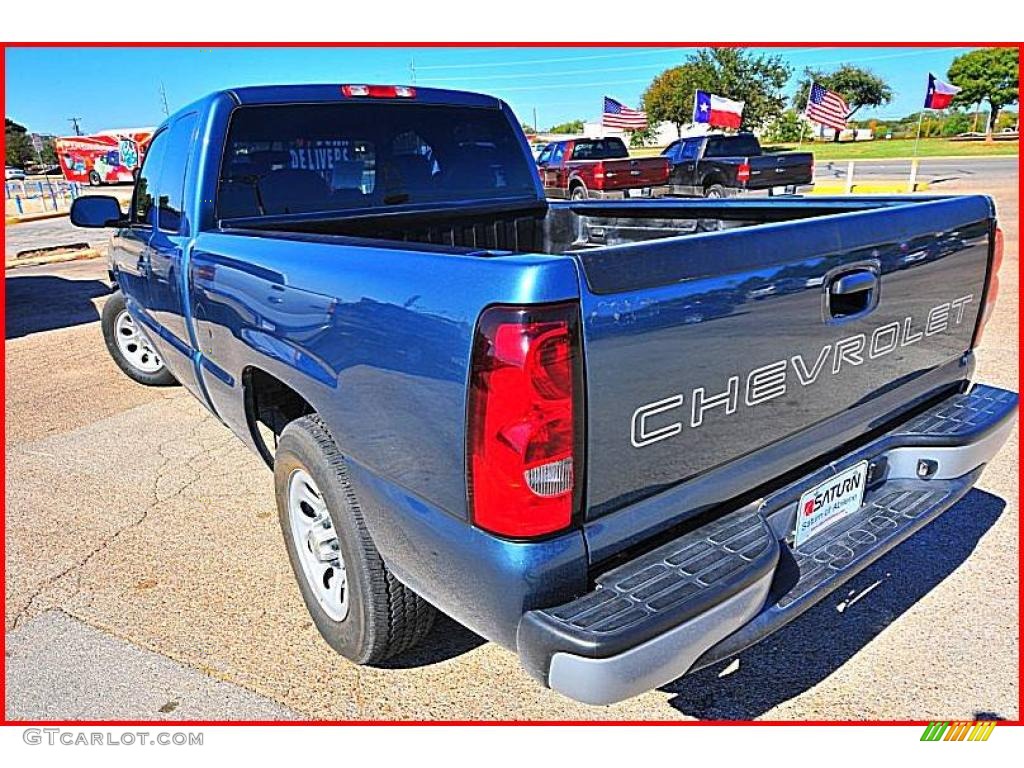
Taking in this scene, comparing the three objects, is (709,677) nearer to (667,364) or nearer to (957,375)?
(667,364)

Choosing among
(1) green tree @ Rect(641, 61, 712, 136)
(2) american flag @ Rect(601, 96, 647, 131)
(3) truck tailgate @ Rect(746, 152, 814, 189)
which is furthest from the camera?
(1) green tree @ Rect(641, 61, 712, 136)

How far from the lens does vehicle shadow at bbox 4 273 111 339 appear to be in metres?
8.84

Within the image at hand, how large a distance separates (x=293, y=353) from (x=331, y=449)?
0.34 meters

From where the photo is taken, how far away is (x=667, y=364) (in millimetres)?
1907

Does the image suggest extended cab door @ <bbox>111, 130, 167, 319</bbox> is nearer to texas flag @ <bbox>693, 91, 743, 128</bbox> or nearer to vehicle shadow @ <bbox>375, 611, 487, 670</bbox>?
vehicle shadow @ <bbox>375, 611, 487, 670</bbox>

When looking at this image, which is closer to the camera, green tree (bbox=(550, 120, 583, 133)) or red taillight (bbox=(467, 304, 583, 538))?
red taillight (bbox=(467, 304, 583, 538))

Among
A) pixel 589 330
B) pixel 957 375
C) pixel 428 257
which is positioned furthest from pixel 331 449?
pixel 957 375

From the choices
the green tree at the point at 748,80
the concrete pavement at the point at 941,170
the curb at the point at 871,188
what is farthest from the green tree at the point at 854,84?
the curb at the point at 871,188

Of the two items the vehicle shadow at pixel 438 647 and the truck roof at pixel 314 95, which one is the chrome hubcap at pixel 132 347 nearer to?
the truck roof at pixel 314 95

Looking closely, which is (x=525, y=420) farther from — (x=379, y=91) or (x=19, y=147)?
(x=19, y=147)

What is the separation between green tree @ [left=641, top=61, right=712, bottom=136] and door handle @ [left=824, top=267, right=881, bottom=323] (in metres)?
61.8

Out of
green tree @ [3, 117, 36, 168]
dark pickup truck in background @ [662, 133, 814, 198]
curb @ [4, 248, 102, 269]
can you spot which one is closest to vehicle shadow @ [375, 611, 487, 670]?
curb @ [4, 248, 102, 269]

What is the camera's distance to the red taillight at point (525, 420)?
5.69 feet

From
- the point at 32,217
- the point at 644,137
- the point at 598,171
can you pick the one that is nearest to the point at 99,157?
the point at 32,217
